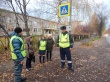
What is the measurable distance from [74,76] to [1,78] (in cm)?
302

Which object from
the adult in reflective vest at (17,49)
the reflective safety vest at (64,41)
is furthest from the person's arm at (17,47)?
the reflective safety vest at (64,41)

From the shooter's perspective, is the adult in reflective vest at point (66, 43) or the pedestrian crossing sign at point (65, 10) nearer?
the adult in reflective vest at point (66, 43)

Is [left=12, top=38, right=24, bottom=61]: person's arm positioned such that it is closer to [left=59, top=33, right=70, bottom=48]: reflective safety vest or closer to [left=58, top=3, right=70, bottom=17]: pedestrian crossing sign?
[left=59, top=33, right=70, bottom=48]: reflective safety vest

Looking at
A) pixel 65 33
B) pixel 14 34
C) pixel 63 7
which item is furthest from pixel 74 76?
pixel 63 7

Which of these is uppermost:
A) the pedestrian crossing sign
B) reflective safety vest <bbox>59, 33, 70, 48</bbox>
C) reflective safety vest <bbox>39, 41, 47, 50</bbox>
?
the pedestrian crossing sign

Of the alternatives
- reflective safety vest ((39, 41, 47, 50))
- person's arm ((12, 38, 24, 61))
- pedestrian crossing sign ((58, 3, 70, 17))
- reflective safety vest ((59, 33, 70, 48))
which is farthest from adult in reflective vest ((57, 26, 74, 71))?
person's arm ((12, 38, 24, 61))

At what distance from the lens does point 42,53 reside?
8352 millimetres

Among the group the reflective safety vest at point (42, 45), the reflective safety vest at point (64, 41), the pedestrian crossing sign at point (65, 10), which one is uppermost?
the pedestrian crossing sign at point (65, 10)

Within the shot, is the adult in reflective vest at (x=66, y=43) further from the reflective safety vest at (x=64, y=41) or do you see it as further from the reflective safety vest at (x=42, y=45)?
the reflective safety vest at (x=42, y=45)

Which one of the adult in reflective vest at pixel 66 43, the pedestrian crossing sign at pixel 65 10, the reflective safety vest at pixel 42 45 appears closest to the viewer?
the adult in reflective vest at pixel 66 43

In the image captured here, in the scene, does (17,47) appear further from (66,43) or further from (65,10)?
(65,10)

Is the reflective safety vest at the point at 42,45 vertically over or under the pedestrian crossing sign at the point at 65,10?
under

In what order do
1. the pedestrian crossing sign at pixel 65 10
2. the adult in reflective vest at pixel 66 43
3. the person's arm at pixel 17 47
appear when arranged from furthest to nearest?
1. the pedestrian crossing sign at pixel 65 10
2. the adult in reflective vest at pixel 66 43
3. the person's arm at pixel 17 47

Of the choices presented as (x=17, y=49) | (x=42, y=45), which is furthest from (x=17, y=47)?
(x=42, y=45)
